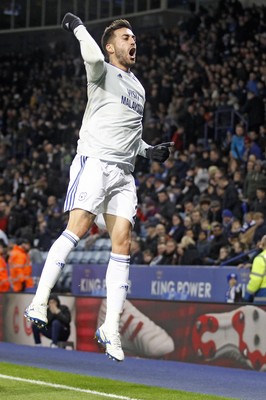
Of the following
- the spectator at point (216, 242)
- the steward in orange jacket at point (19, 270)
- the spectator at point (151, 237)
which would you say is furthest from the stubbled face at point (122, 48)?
the steward in orange jacket at point (19, 270)

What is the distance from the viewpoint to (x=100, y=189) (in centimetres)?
708

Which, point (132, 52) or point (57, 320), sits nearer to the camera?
point (132, 52)

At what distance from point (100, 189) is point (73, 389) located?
160 centimetres

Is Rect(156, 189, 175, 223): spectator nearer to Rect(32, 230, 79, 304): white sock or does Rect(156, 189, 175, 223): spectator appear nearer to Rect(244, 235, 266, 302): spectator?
Rect(244, 235, 266, 302): spectator

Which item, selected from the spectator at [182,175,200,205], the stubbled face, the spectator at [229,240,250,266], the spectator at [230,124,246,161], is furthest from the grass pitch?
the spectator at [230,124,246,161]

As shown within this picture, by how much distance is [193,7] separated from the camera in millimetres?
33812

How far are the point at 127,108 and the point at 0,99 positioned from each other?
95.5 feet

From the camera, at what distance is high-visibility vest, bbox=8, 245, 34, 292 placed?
1902 centimetres

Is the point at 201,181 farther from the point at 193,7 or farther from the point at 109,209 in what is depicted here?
the point at 193,7

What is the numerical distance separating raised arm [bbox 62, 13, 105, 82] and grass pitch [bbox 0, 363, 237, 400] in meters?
2.43

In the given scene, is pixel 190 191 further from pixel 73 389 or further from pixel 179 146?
pixel 73 389

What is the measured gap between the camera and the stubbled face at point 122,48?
23.8 ft

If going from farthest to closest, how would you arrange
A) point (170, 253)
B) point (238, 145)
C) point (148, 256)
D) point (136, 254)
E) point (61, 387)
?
point (238, 145) < point (136, 254) < point (148, 256) < point (170, 253) < point (61, 387)

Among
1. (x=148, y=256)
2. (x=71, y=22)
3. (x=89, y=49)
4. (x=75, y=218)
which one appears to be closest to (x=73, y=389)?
(x=75, y=218)
